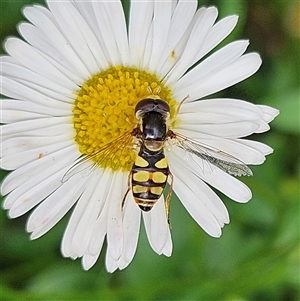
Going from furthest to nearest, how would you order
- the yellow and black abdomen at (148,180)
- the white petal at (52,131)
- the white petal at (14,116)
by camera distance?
the white petal at (52,131)
the white petal at (14,116)
the yellow and black abdomen at (148,180)

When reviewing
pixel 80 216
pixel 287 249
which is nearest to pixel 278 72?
pixel 287 249

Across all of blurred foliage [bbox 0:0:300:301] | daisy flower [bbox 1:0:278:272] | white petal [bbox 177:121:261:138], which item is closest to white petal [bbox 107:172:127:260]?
daisy flower [bbox 1:0:278:272]

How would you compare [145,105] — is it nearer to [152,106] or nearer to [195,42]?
[152,106]

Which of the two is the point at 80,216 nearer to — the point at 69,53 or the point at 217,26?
the point at 69,53

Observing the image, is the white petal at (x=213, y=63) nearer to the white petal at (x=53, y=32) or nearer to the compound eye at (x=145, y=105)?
the compound eye at (x=145, y=105)

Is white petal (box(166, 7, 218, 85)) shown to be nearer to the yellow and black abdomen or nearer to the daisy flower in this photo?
the daisy flower

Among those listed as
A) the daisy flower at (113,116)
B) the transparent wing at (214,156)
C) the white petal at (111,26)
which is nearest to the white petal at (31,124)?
the daisy flower at (113,116)
